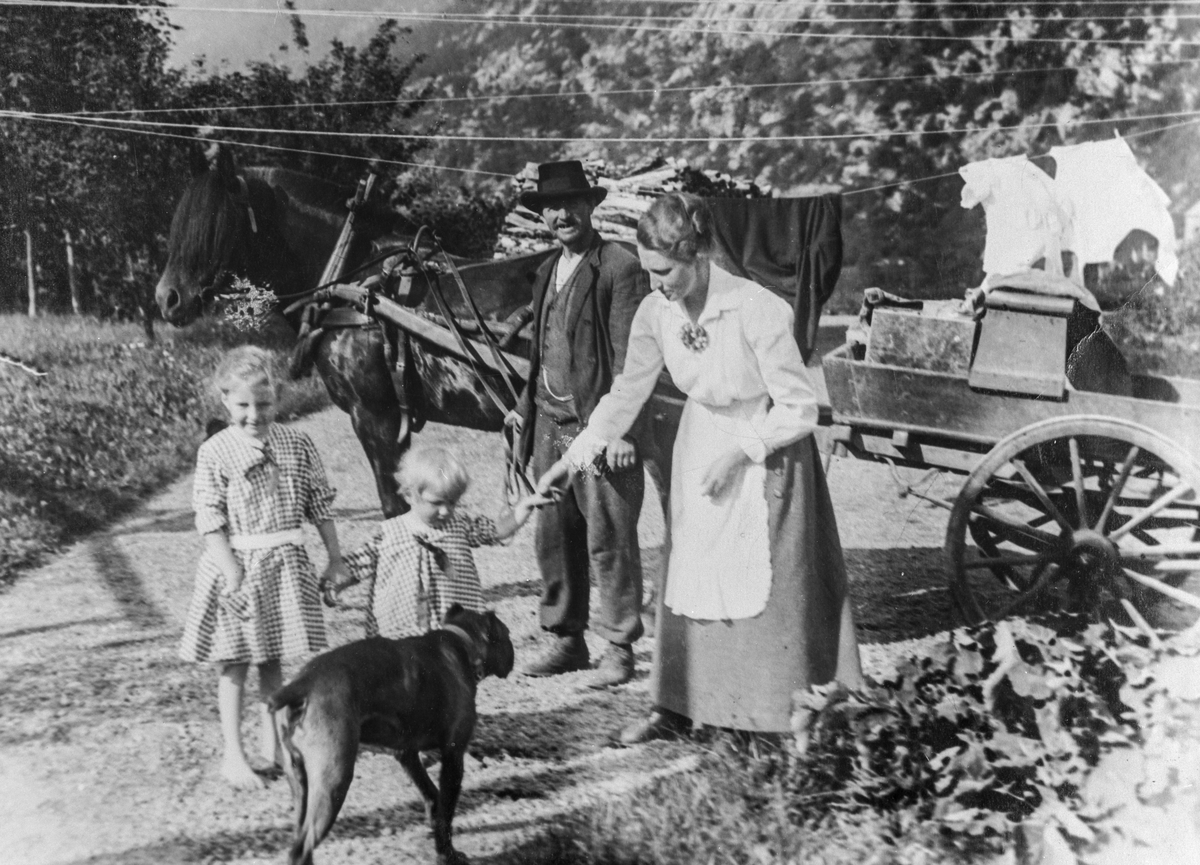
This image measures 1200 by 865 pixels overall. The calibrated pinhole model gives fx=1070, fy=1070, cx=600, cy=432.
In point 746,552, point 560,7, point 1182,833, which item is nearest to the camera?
point 746,552

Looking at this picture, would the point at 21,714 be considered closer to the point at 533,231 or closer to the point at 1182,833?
the point at 533,231

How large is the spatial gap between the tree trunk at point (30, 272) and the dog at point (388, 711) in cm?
225

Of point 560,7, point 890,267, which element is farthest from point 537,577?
point 560,7

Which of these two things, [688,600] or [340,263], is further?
[340,263]

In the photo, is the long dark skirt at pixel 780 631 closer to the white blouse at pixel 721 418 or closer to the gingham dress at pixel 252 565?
the white blouse at pixel 721 418

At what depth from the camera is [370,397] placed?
15.4ft

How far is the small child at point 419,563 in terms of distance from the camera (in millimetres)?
3762

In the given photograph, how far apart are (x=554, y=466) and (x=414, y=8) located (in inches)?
78.3

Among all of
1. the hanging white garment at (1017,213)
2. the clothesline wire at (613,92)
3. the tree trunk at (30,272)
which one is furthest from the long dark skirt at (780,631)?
the tree trunk at (30,272)

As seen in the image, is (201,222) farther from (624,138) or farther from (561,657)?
A: (561,657)

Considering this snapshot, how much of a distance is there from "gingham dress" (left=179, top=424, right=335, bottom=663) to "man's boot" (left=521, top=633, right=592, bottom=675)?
1.00m

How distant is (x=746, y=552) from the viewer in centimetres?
398

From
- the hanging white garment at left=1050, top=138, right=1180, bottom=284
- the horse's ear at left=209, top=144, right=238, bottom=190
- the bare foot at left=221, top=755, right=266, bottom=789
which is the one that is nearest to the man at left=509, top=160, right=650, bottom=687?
the bare foot at left=221, top=755, right=266, bottom=789

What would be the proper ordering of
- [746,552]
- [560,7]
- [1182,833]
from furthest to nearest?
[560,7] → [1182,833] → [746,552]
